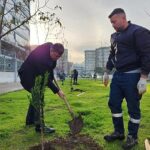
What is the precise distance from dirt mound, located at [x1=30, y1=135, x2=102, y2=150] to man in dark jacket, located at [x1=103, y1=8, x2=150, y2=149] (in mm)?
414

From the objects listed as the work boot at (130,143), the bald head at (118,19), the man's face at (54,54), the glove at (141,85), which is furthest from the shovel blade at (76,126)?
the bald head at (118,19)

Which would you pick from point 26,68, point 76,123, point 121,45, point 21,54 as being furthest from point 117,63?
point 21,54

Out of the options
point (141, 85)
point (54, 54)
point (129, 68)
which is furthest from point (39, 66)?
point (141, 85)

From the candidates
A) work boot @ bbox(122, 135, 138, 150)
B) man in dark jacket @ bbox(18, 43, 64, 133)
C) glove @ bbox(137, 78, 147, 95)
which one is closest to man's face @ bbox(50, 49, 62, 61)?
man in dark jacket @ bbox(18, 43, 64, 133)

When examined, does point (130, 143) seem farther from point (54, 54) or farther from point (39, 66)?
point (39, 66)

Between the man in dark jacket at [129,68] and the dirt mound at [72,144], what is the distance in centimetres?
41

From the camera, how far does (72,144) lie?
6.87m

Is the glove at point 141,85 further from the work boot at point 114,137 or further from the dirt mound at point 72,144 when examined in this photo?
the dirt mound at point 72,144

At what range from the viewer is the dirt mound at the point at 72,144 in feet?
21.6

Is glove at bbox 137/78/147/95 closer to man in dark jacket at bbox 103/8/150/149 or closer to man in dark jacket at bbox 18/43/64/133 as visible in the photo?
man in dark jacket at bbox 103/8/150/149

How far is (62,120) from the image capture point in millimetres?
9656

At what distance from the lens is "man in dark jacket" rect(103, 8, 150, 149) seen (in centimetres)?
654

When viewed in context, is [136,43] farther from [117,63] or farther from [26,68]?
[26,68]

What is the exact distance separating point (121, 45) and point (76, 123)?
1.68m
